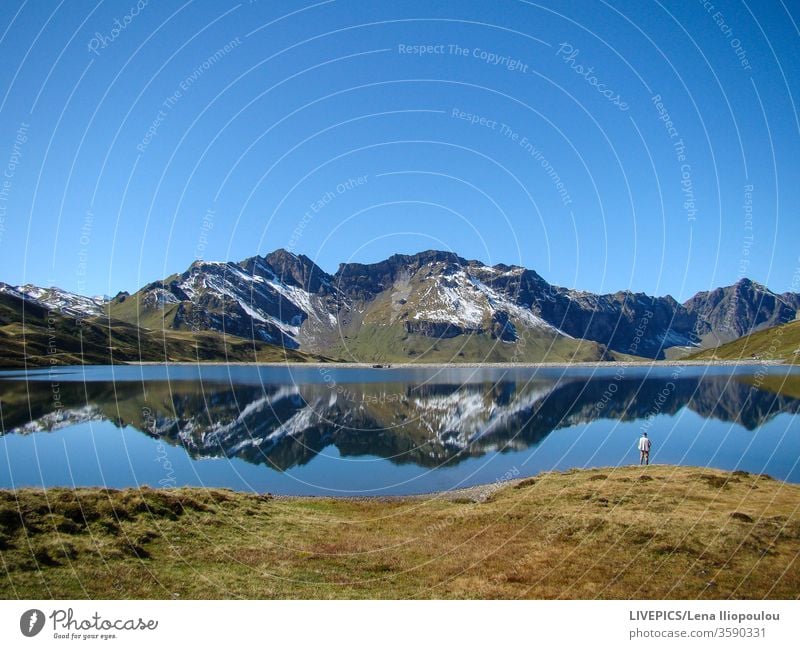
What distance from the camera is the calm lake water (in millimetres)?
59312

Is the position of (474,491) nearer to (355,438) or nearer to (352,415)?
(355,438)

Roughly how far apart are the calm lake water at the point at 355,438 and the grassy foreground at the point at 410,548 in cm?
2535

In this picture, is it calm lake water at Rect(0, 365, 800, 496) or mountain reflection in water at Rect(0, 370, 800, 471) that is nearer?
calm lake water at Rect(0, 365, 800, 496)

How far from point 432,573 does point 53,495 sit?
62.1 feet

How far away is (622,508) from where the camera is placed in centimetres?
3056
